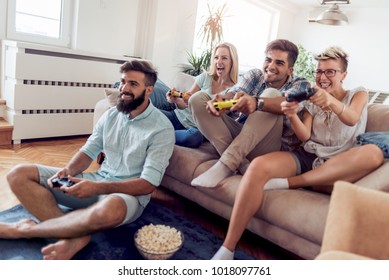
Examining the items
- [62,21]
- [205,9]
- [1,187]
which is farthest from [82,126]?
[205,9]

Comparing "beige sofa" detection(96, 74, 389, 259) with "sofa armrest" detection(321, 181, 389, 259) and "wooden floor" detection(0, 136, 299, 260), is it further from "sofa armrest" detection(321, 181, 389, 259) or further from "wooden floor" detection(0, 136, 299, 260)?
"sofa armrest" detection(321, 181, 389, 259)

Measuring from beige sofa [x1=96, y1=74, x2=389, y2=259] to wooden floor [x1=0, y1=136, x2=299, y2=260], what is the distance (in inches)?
4.3

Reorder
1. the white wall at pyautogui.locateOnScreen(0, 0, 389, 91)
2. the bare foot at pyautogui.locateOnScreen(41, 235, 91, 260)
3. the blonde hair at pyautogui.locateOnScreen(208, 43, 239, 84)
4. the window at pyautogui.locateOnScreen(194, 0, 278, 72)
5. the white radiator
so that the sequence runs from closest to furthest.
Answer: the bare foot at pyautogui.locateOnScreen(41, 235, 91, 260), the blonde hair at pyautogui.locateOnScreen(208, 43, 239, 84), the white radiator, the white wall at pyautogui.locateOnScreen(0, 0, 389, 91), the window at pyautogui.locateOnScreen(194, 0, 278, 72)

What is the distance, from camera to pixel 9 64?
2.80 meters

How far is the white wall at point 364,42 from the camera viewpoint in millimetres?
5668

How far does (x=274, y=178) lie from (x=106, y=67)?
2.38 meters

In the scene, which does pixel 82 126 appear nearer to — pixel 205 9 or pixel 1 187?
pixel 1 187

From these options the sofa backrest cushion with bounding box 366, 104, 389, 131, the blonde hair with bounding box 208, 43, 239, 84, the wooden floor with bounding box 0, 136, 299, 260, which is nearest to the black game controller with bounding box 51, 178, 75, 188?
the wooden floor with bounding box 0, 136, 299, 260

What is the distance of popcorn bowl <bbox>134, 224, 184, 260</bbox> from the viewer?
1.30 metres

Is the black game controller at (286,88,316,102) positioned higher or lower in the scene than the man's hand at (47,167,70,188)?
higher

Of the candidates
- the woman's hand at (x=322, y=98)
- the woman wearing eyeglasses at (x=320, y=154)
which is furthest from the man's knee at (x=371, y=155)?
the woman's hand at (x=322, y=98)

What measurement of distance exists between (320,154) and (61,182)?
121 cm

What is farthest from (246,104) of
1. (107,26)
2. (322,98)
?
(107,26)

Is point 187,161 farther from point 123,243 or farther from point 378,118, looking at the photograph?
point 378,118
